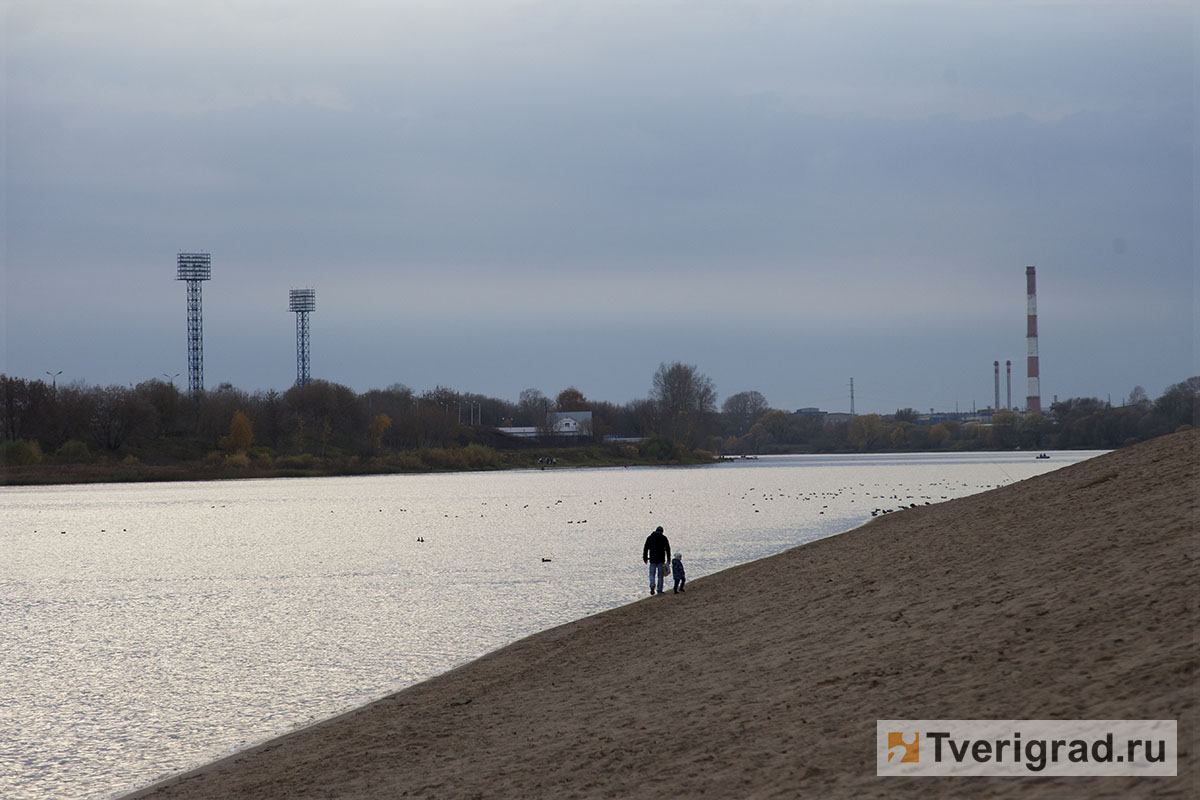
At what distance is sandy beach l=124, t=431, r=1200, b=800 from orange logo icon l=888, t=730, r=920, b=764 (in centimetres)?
18

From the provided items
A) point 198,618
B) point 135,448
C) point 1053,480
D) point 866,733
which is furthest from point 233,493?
point 866,733

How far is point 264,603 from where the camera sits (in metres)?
28.9

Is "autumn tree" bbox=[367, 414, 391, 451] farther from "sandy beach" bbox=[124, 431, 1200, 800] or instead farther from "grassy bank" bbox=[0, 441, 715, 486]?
"sandy beach" bbox=[124, 431, 1200, 800]

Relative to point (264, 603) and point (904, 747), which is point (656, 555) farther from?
point (904, 747)

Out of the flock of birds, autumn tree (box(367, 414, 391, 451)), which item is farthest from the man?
autumn tree (box(367, 414, 391, 451))

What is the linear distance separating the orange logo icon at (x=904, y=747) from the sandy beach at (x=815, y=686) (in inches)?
7.0

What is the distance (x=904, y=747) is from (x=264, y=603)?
73.6 feet

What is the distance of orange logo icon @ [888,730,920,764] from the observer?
9.55 meters

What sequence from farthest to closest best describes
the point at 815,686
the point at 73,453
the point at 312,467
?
1. the point at 312,467
2. the point at 73,453
3. the point at 815,686

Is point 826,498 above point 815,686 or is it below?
below

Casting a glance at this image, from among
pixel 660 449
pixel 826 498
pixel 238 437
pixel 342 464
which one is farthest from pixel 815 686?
pixel 660 449

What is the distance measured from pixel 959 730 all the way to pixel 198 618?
69.3ft

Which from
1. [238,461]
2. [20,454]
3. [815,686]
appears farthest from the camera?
[238,461]

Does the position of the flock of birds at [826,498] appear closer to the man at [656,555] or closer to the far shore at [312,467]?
the man at [656,555]
